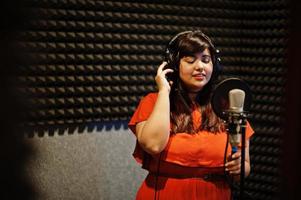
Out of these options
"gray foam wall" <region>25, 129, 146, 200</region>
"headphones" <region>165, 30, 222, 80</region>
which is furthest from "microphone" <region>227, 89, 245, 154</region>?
"gray foam wall" <region>25, 129, 146, 200</region>

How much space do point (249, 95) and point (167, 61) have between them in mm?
474

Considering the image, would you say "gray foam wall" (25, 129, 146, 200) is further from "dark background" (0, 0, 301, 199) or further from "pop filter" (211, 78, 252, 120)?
"pop filter" (211, 78, 252, 120)

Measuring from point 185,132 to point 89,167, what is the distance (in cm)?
123

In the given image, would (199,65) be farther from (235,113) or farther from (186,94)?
(235,113)

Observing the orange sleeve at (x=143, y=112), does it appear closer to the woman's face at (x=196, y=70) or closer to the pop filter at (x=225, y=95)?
the woman's face at (x=196, y=70)

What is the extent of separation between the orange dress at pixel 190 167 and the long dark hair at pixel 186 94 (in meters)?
0.03

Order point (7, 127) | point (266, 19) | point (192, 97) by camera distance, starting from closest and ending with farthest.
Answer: point (7, 127)
point (192, 97)
point (266, 19)

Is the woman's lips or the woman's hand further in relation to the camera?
the woman's lips

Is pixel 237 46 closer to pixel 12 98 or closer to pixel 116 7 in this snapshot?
pixel 116 7

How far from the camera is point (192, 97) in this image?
Result: 2.15 m

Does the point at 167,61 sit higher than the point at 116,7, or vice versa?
the point at 116,7

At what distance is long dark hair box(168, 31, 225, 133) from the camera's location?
2055 millimetres

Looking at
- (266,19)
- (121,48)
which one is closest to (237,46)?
(266,19)

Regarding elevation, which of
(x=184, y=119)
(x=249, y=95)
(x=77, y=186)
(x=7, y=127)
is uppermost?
(x=7, y=127)
